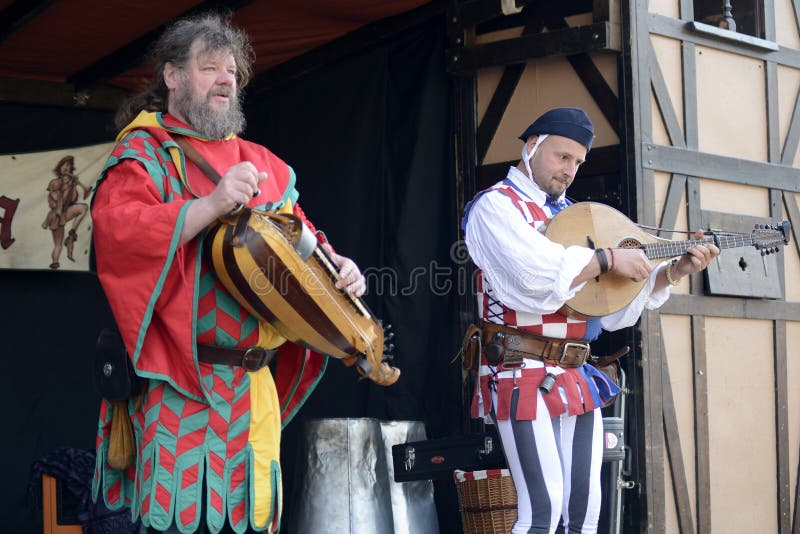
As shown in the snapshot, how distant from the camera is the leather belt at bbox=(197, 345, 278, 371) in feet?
9.04

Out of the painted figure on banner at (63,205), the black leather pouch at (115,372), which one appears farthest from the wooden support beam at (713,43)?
the painted figure on banner at (63,205)

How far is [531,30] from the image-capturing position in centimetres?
477

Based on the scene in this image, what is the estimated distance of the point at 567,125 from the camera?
3.56 metres

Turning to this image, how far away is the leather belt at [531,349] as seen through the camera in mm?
3463

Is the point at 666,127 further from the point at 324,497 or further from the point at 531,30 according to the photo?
the point at 324,497

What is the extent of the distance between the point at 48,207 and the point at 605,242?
336cm

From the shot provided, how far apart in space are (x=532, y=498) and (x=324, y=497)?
1443 mm

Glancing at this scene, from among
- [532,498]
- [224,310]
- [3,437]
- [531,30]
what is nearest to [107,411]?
[224,310]

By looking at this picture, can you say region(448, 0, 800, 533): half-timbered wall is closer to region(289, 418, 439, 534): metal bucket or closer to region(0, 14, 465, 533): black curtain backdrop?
region(0, 14, 465, 533): black curtain backdrop

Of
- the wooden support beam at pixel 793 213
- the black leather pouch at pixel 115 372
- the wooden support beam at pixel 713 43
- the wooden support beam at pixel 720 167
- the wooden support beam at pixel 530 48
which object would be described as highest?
the wooden support beam at pixel 713 43

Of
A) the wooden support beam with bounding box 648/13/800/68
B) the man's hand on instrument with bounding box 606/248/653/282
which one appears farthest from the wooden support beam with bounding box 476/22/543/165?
the man's hand on instrument with bounding box 606/248/653/282

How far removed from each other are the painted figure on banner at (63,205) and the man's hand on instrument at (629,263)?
3323mm

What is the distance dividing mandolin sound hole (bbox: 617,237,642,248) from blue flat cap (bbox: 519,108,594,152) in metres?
0.37

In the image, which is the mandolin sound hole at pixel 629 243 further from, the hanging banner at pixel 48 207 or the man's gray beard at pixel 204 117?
the hanging banner at pixel 48 207
